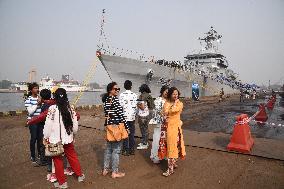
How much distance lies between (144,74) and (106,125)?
18.9 metres

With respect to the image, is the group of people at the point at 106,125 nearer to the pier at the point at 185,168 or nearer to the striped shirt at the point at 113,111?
the striped shirt at the point at 113,111

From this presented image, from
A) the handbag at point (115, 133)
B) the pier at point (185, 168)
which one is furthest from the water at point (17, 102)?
the handbag at point (115, 133)

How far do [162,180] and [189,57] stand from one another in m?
41.0

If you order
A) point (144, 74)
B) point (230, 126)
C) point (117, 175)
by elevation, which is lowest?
point (117, 175)

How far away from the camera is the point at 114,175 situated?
441 centimetres

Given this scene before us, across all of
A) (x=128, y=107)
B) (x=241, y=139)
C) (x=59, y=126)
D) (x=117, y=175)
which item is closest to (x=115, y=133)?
(x=117, y=175)

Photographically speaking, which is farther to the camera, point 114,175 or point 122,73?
point 122,73

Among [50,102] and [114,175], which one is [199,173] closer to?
[114,175]

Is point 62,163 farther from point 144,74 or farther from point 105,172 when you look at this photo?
point 144,74

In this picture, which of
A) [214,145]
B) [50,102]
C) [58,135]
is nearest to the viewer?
[58,135]

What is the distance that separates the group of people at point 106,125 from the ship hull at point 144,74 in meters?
14.4

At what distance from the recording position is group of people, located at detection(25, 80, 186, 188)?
157 inches

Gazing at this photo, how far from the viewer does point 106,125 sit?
14.4 ft

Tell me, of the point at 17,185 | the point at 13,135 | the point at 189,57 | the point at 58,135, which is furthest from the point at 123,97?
the point at 189,57
